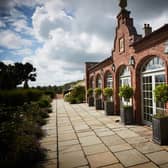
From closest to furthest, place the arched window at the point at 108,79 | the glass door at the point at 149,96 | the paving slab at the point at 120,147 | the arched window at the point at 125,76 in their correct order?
the paving slab at the point at 120,147
the glass door at the point at 149,96
the arched window at the point at 125,76
the arched window at the point at 108,79

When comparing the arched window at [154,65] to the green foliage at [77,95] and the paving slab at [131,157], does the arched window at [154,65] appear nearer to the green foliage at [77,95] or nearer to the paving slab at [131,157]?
the paving slab at [131,157]

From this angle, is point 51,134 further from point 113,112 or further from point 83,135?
point 113,112

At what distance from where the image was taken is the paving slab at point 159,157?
12.1 feet

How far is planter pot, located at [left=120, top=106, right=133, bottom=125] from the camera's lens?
740cm

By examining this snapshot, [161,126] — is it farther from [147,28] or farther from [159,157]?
[147,28]

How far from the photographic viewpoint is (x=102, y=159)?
3943 mm

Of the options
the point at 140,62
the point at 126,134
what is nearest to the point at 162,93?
the point at 126,134

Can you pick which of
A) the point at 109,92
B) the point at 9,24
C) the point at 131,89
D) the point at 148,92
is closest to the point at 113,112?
the point at 109,92

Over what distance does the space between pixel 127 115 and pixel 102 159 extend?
3.88m

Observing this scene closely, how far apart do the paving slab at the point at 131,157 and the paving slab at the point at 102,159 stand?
18cm

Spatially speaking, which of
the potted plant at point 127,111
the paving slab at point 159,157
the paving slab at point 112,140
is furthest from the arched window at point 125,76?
the paving slab at point 159,157

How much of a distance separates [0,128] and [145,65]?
621 centimetres

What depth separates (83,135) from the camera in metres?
5.95

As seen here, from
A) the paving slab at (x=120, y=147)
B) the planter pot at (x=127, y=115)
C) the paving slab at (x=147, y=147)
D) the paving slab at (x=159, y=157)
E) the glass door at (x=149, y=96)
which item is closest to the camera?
the paving slab at (x=159, y=157)
